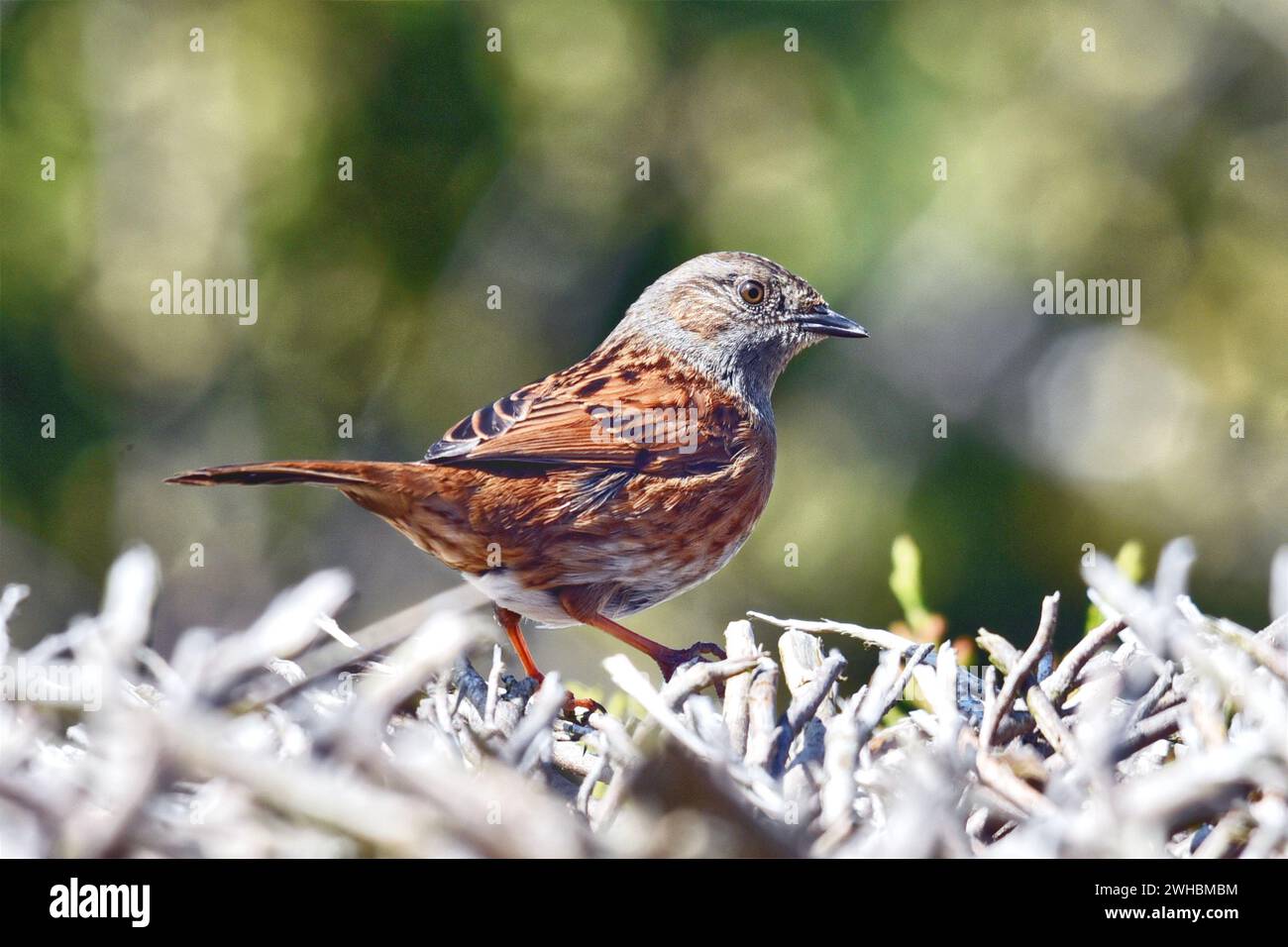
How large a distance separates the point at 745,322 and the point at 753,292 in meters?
0.09

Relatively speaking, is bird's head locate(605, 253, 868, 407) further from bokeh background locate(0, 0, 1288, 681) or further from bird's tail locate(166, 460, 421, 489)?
bird's tail locate(166, 460, 421, 489)

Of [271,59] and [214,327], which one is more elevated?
[271,59]

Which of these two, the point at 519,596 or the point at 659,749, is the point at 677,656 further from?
the point at 659,749

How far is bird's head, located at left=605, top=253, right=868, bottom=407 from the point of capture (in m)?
3.79

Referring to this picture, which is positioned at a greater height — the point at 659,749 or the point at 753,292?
the point at 753,292

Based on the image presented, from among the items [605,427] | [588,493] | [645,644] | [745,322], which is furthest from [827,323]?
[645,644]

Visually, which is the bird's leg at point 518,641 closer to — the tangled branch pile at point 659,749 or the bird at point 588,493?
the bird at point 588,493

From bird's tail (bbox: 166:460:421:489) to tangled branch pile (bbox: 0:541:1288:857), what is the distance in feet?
1.16

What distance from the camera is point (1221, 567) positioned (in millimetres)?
3910

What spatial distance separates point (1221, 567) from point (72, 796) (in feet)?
11.0

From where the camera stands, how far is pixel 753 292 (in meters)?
3.84

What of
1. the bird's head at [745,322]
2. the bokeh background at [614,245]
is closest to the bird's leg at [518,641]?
the bird's head at [745,322]
